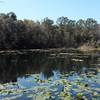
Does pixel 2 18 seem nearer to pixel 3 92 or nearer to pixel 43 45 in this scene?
pixel 43 45

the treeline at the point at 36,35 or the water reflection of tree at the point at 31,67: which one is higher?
the treeline at the point at 36,35

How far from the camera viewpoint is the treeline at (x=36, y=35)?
4994 cm

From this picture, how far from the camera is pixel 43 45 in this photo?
2328 inches

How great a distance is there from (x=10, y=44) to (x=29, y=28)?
Answer: 739 cm

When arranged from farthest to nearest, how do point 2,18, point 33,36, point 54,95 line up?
point 33,36 < point 2,18 < point 54,95

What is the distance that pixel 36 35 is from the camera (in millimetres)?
57719

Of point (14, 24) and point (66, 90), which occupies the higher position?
point (14, 24)

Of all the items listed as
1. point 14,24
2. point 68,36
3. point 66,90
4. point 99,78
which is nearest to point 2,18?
point 14,24

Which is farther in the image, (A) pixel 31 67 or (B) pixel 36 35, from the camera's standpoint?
(B) pixel 36 35

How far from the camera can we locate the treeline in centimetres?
4994

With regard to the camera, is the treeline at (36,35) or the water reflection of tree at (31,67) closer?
the water reflection of tree at (31,67)

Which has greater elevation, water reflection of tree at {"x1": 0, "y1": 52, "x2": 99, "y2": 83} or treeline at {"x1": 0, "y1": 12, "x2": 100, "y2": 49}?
treeline at {"x1": 0, "y1": 12, "x2": 100, "y2": 49}

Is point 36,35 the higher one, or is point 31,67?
point 36,35

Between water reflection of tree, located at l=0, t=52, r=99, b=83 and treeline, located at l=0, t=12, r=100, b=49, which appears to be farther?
treeline, located at l=0, t=12, r=100, b=49
